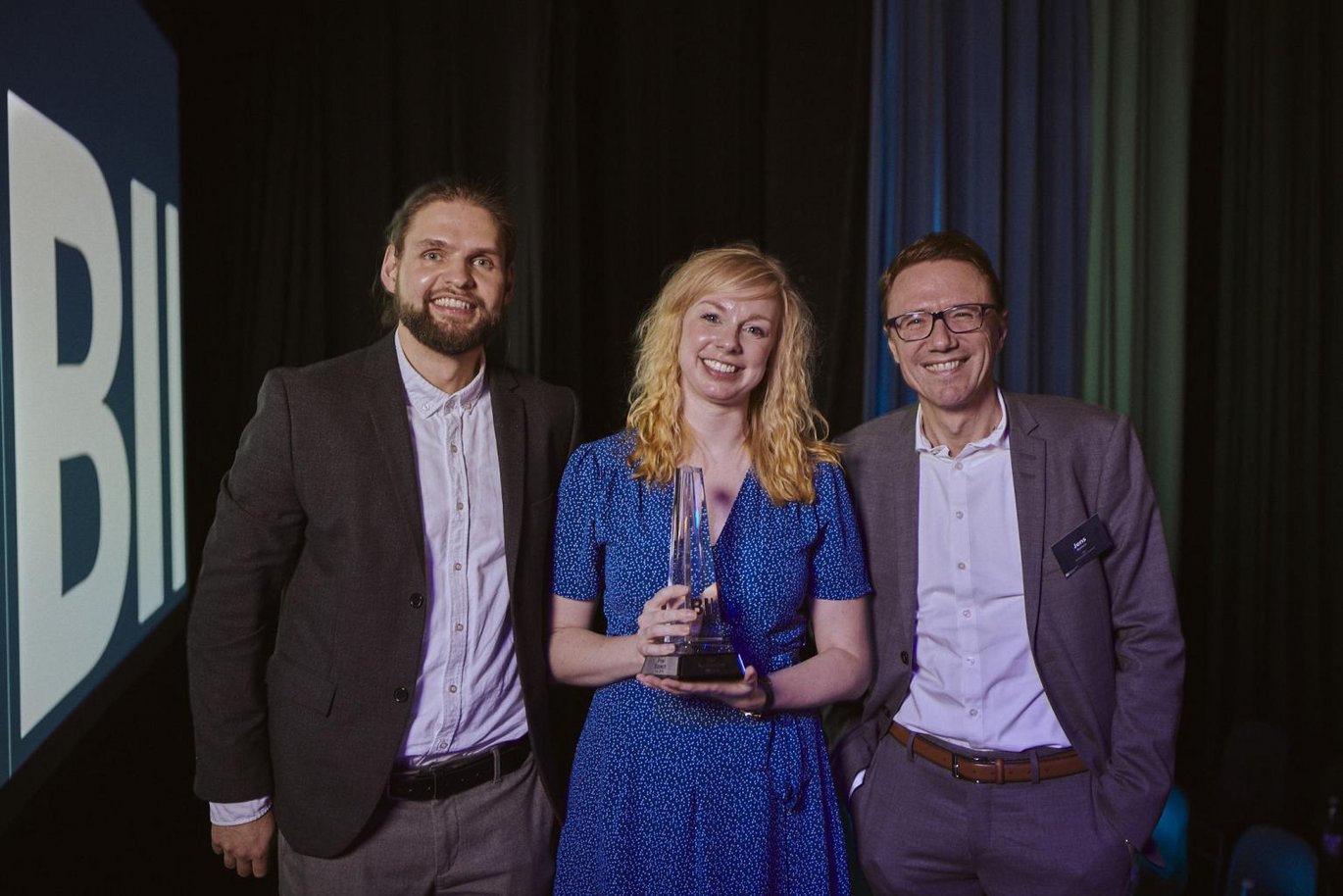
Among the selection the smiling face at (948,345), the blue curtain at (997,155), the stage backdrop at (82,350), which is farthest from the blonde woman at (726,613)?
the blue curtain at (997,155)

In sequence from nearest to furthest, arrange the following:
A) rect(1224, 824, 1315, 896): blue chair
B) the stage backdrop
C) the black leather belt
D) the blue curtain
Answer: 1. the stage backdrop
2. the black leather belt
3. rect(1224, 824, 1315, 896): blue chair
4. the blue curtain

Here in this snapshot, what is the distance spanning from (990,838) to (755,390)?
0.96m

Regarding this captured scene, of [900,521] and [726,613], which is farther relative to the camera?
[900,521]

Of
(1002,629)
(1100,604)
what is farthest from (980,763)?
(1100,604)

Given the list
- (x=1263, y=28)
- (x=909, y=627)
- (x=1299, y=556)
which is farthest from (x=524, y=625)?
(x=1263, y=28)

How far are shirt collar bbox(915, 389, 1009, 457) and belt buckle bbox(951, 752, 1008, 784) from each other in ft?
1.92

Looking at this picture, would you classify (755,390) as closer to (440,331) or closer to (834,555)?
(834,555)

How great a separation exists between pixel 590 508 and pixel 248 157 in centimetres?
159

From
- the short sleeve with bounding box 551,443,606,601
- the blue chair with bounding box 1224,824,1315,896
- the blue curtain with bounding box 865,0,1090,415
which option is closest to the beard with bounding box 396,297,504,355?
the short sleeve with bounding box 551,443,606,601

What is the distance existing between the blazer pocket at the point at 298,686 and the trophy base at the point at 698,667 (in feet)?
2.01

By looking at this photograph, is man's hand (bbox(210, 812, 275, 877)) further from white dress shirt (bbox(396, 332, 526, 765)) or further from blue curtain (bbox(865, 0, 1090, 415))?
blue curtain (bbox(865, 0, 1090, 415))

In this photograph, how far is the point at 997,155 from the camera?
3.30 meters

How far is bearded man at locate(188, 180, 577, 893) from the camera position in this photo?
1.72 metres

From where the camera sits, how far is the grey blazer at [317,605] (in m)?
1.71
